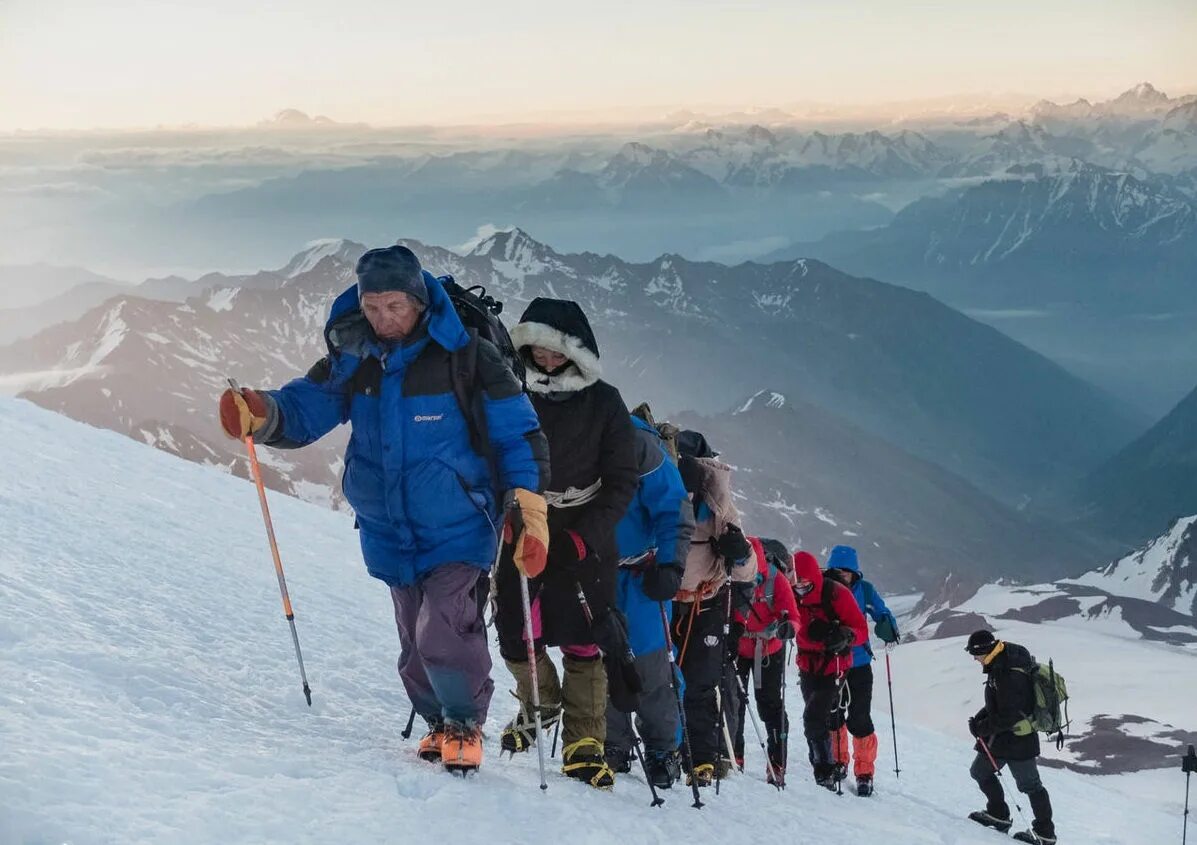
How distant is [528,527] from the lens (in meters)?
5.43

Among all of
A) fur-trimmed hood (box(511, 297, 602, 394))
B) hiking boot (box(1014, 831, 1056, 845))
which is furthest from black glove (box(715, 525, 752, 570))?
hiking boot (box(1014, 831, 1056, 845))

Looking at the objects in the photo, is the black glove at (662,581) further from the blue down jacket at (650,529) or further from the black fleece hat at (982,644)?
the black fleece hat at (982,644)

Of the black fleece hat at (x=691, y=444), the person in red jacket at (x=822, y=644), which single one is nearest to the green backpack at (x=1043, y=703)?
the person in red jacket at (x=822, y=644)

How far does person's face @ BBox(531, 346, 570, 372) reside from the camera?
20.3 feet

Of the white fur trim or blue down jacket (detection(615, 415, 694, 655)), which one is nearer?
the white fur trim

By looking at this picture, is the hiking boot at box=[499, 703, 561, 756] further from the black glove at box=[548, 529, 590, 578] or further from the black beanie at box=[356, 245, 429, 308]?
the black beanie at box=[356, 245, 429, 308]

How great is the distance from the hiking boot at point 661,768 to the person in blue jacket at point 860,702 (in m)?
4.37

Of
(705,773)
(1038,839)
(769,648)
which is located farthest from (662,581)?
(1038,839)

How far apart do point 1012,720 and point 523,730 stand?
6.33 m

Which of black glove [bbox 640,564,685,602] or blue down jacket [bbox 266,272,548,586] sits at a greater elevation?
blue down jacket [bbox 266,272,548,586]

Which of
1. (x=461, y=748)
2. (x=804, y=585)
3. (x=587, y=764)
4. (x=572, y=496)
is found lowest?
(x=804, y=585)

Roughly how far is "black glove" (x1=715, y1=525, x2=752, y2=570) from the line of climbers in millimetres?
18

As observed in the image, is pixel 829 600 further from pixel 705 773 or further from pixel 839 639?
pixel 705 773

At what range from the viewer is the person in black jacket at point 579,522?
6180mm
